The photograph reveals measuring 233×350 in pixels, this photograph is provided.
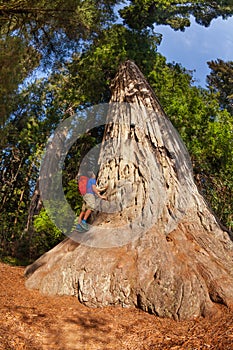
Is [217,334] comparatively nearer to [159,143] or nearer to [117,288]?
[117,288]

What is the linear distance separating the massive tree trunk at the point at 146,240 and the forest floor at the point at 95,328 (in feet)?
0.70

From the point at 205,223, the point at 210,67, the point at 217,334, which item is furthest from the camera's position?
the point at 210,67

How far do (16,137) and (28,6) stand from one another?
7.57m

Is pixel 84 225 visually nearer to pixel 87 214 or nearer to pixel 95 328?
pixel 87 214

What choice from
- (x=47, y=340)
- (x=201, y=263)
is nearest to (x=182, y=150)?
(x=201, y=263)

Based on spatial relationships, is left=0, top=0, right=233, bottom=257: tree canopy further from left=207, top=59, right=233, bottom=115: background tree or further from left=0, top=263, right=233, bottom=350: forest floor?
left=207, top=59, right=233, bottom=115: background tree

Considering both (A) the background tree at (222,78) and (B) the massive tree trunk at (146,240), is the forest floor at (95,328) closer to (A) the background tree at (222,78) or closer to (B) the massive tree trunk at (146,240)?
(B) the massive tree trunk at (146,240)

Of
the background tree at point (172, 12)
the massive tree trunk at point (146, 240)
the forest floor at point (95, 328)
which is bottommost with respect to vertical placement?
the forest floor at point (95, 328)

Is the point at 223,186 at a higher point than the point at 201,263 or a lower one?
higher

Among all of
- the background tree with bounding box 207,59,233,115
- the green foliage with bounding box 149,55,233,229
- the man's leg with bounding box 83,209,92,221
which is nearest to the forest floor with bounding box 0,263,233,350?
the man's leg with bounding box 83,209,92,221

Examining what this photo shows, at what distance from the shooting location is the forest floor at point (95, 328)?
4293mm

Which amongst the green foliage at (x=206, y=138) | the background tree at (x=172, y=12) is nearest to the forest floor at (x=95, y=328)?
the green foliage at (x=206, y=138)

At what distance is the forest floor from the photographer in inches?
169

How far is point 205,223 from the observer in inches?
268
